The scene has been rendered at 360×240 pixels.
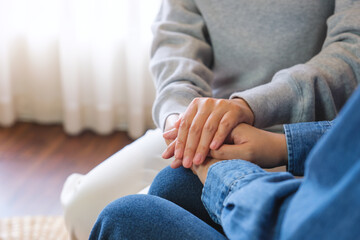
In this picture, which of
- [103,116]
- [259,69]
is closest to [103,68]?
[103,116]

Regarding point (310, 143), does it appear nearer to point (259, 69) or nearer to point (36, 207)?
point (259, 69)

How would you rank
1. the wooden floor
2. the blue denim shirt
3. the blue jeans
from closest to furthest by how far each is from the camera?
the blue jeans
the blue denim shirt
the wooden floor

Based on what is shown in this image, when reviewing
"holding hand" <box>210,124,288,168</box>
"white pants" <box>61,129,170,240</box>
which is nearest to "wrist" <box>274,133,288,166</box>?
"holding hand" <box>210,124,288,168</box>

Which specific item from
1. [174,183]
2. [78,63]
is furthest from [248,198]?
[78,63]

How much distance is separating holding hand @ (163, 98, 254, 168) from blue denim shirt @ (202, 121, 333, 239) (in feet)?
0.34

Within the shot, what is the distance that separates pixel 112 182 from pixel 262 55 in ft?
1.44

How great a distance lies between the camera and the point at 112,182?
959 mm

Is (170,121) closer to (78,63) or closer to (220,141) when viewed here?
(220,141)

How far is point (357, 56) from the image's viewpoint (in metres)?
0.89

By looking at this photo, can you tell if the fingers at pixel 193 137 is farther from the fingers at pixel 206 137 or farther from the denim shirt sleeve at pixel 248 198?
the denim shirt sleeve at pixel 248 198

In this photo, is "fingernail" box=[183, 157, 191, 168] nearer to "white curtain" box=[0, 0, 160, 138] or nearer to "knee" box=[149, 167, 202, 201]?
"knee" box=[149, 167, 202, 201]

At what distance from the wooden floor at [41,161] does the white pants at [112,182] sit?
70 centimetres

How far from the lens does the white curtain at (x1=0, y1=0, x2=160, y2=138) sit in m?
1.99

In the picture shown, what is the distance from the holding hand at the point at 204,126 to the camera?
76 cm
